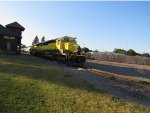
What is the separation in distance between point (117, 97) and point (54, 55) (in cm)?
2232

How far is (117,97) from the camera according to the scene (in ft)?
34.9

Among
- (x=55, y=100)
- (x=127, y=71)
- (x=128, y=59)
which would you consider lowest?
(x=127, y=71)

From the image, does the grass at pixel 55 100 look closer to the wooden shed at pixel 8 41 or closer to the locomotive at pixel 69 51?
the locomotive at pixel 69 51

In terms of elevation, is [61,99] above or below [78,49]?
below

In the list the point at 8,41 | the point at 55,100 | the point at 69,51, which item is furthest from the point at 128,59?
the point at 55,100

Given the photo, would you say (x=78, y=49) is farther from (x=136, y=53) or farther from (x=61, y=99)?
(x=136, y=53)

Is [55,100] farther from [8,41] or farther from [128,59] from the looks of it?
[128,59]

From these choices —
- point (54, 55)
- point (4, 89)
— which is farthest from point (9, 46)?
point (4, 89)

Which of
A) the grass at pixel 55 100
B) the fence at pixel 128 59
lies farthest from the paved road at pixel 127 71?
the fence at pixel 128 59

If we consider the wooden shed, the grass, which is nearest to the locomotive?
the grass

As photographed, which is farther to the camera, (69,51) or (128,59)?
(128,59)

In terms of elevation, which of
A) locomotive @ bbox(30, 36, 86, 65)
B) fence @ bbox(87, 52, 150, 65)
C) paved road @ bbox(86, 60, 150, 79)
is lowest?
paved road @ bbox(86, 60, 150, 79)

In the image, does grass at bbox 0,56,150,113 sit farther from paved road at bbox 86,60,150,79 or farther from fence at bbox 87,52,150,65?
fence at bbox 87,52,150,65

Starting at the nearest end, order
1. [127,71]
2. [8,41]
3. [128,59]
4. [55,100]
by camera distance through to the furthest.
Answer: [55,100] → [127,71] → [8,41] → [128,59]
